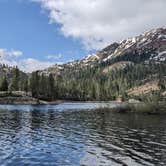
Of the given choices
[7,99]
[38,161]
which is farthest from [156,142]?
[7,99]

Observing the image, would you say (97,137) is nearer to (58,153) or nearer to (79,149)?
(79,149)

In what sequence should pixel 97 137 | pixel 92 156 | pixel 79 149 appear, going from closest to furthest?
1. pixel 92 156
2. pixel 79 149
3. pixel 97 137

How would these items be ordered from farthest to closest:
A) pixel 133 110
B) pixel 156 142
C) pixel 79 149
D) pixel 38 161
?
pixel 133 110 → pixel 156 142 → pixel 79 149 → pixel 38 161

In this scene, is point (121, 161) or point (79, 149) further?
point (79, 149)

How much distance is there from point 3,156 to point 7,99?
6459 inches

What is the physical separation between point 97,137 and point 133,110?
52.4 meters

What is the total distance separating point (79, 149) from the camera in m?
38.7

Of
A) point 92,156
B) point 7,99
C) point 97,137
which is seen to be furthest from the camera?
point 7,99

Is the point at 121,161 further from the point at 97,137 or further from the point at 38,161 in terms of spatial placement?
the point at 97,137

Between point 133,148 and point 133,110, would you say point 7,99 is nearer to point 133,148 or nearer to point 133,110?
point 133,110

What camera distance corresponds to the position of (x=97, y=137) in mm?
49594

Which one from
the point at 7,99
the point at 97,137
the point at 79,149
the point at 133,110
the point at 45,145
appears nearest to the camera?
the point at 79,149

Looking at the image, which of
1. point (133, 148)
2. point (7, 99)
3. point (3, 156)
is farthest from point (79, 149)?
point (7, 99)

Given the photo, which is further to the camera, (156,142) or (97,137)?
(97,137)
